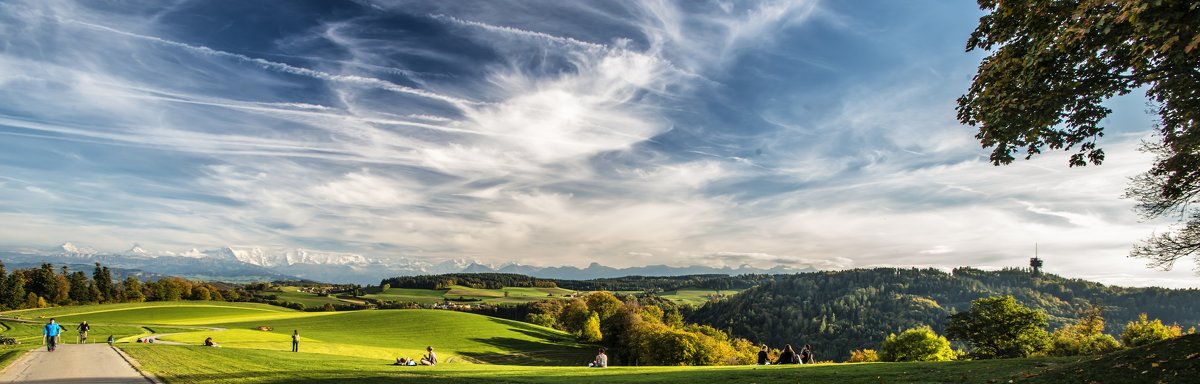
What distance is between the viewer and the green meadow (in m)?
20.2

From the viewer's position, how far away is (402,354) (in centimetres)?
6500

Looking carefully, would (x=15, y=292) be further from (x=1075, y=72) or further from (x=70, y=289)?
(x=1075, y=72)

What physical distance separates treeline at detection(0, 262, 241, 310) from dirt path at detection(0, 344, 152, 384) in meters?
135

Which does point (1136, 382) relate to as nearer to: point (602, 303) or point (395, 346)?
point (395, 346)

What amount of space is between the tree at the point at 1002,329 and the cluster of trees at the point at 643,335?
96.1ft

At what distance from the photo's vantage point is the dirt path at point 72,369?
20938 millimetres

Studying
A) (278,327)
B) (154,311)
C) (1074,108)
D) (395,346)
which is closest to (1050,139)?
(1074,108)

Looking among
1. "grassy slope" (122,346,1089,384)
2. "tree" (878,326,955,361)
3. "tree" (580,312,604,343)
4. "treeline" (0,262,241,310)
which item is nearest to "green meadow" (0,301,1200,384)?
"grassy slope" (122,346,1089,384)

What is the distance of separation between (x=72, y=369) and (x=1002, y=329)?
8493 cm

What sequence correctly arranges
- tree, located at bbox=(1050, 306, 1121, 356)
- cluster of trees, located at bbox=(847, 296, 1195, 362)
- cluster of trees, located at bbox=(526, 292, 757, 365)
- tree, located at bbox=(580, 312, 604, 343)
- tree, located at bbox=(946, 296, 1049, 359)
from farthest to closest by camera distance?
1. tree, located at bbox=(580, 312, 604, 343)
2. cluster of trees, located at bbox=(526, 292, 757, 365)
3. tree, located at bbox=(946, 296, 1049, 359)
4. cluster of trees, located at bbox=(847, 296, 1195, 362)
5. tree, located at bbox=(1050, 306, 1121, 356)

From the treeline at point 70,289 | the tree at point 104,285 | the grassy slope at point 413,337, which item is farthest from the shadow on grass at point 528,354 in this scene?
the tree at point 104,285

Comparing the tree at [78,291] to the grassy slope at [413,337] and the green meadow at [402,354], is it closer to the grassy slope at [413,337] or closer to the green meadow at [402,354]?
the green meadow at [402,354]

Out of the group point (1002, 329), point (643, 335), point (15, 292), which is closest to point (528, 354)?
point (643, 335)

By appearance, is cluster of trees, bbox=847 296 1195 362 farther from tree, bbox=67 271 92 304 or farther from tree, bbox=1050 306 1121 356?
tree, bbox=67 271 92 304
